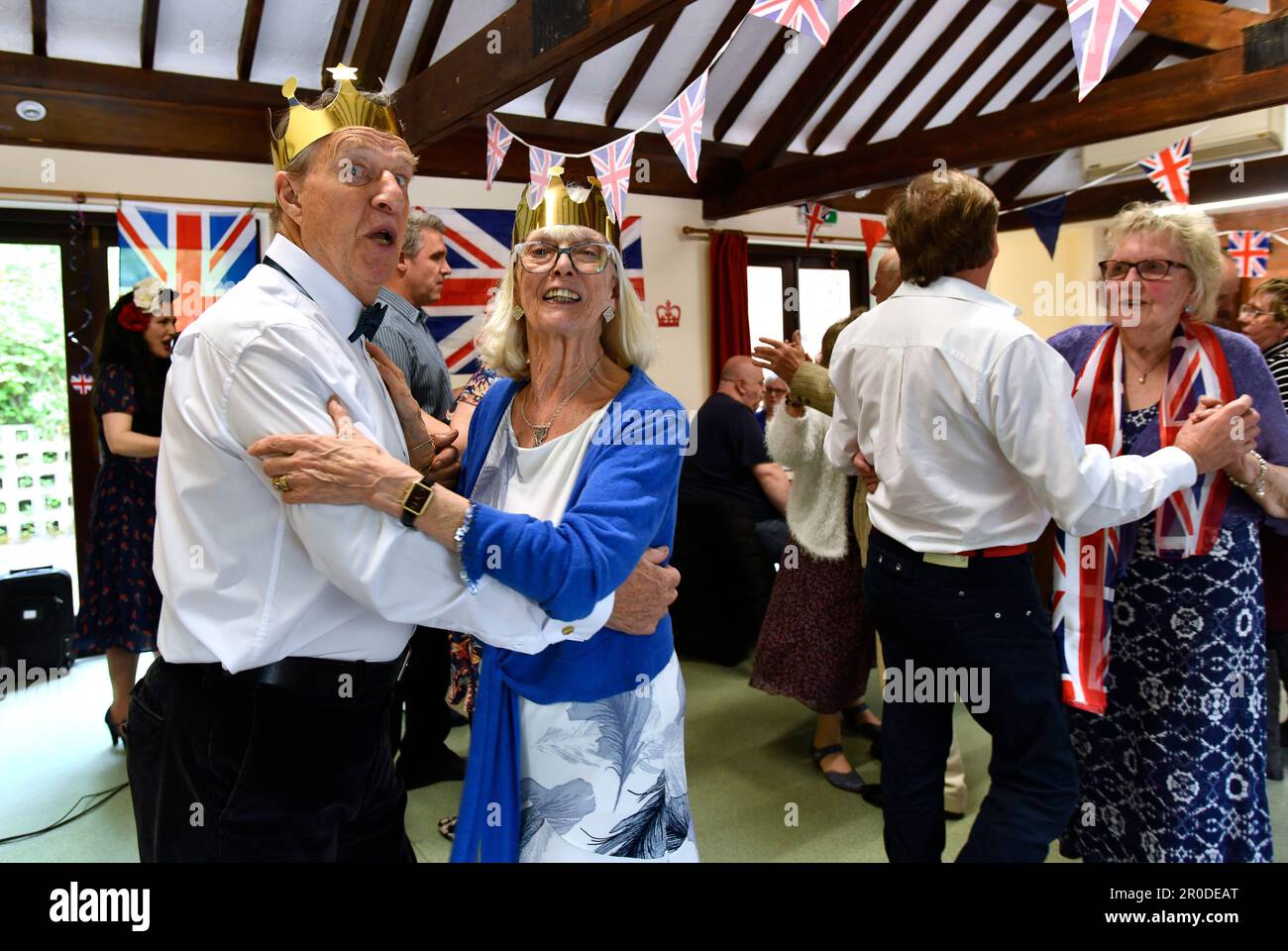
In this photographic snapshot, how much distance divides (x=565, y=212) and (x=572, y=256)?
0.11m

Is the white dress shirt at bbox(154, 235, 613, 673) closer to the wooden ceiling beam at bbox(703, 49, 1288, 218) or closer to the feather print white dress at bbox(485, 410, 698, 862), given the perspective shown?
the feather print white dress at bbox(485, 410, 698, 862)

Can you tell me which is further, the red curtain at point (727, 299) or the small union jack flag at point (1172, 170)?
the red curtain at point (727, 299)

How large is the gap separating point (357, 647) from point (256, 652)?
137 millimetres

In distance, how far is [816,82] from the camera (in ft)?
23.8

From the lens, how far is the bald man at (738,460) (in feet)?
14.9

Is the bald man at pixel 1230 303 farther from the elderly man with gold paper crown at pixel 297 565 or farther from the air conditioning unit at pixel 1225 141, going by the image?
the air conditioning unit at pixel 1225 141

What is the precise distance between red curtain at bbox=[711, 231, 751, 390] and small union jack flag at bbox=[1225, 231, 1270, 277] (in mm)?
3702

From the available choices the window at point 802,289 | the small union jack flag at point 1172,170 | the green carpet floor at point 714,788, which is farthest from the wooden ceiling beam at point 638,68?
the green carpet floor at point 714,788

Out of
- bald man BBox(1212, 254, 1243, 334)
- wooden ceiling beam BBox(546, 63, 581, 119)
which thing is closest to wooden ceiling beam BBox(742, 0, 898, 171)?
wooden ceiling beam BBox(546, 63, 581, 119)

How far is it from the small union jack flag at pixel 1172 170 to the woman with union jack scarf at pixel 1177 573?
2566 mm

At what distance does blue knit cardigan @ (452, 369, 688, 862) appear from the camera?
1252mm

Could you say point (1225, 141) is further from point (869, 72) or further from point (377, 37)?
point (377, 37)
